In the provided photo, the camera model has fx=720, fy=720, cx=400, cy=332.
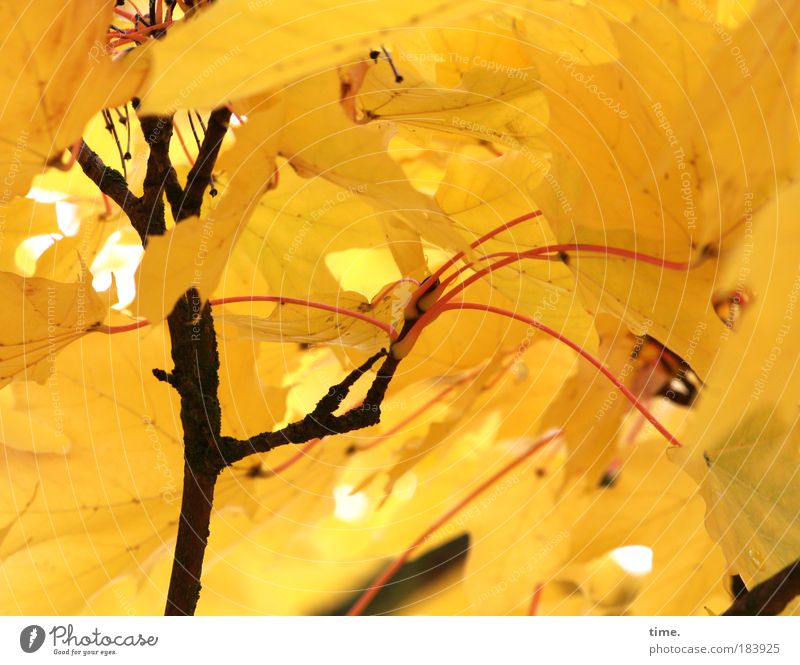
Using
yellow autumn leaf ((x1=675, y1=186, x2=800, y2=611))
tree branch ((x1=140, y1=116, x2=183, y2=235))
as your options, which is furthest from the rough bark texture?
yellow autumn leaf ((x1=675, y1=186, x2=800, y2=611))

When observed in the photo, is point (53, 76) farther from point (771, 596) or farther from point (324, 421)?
point (771, 596)

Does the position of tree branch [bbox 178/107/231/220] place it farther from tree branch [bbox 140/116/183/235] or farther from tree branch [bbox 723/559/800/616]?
tree branch [bbox 723/559/800/616]

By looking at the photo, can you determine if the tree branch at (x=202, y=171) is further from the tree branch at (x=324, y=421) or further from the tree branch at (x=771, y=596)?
the tree branch at (x=771, y=596)

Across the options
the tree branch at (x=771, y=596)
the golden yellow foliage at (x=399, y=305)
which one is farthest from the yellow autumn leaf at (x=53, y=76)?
the tree branch at (x=771, y=596)

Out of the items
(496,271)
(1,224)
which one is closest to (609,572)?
(496,271)
